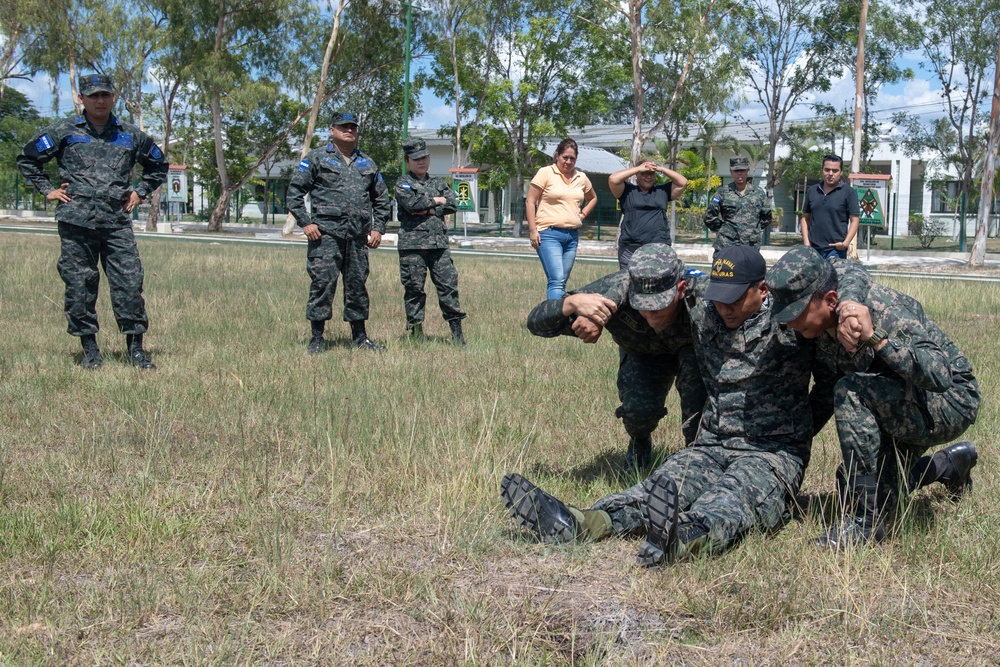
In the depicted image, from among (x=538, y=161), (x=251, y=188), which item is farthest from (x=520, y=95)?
(x=251, y=188)

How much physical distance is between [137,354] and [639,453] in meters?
4.09

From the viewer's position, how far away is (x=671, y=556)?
338 centimetres

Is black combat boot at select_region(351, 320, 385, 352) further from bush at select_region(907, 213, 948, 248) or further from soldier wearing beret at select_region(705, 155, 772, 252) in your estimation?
bush at select_region(907, 213, 948, 248)

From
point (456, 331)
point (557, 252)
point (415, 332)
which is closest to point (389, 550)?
point (456, 331)

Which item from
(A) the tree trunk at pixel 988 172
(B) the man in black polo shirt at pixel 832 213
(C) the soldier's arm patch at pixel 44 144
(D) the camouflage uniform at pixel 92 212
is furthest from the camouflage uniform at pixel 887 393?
(A) the tree trunk at pixel 988 172

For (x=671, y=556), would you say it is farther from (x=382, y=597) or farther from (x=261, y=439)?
(x=261, y=439)

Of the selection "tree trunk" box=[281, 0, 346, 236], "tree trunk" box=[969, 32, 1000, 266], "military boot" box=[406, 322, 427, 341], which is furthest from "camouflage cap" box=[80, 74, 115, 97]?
"tree trunk" box=[281, 0, 346, 236]

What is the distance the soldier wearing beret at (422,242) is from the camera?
862cm

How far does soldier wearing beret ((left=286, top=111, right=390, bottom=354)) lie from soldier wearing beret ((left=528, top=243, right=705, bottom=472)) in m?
3.88

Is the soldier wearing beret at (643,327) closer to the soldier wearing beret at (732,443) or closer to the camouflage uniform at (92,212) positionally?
the soldier wearing beret at (732,443)

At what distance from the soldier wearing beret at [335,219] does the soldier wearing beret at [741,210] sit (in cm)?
391

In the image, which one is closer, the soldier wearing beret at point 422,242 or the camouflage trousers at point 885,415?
the camouflage trousers at point 885,415

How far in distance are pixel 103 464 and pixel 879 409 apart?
132 inches

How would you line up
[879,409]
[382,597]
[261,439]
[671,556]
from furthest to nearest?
[261,439] < [879,409] < [671,556] < [382,597]
